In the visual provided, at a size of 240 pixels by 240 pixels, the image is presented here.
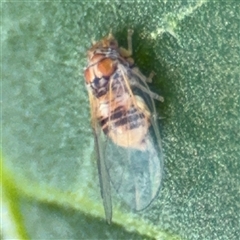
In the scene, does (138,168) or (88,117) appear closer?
(138,168)

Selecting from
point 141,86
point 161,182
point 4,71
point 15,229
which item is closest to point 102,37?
point 141,86

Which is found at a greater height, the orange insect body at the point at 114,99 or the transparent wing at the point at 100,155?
the orange insect body at the point at 114,99

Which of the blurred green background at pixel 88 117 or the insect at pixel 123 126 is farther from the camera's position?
the insect at pixel 123 126

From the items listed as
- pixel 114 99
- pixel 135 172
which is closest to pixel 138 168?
pixel 135 172

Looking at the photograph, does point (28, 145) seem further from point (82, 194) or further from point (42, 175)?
point (82, 194)

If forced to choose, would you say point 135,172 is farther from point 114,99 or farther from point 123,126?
point 114,99
